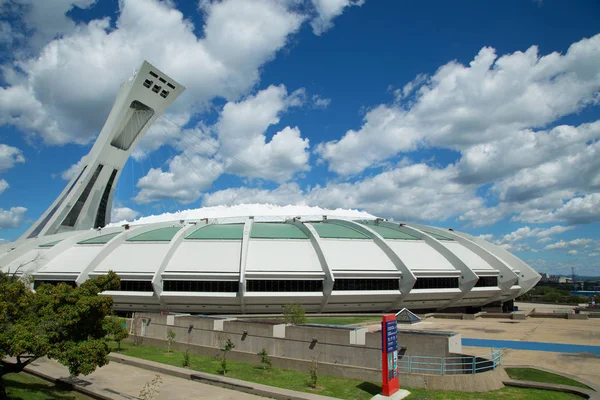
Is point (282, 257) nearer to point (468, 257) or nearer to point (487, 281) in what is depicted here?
point (468, 257)

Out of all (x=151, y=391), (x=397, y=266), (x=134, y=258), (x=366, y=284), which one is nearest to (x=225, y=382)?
(x=151, y=391)

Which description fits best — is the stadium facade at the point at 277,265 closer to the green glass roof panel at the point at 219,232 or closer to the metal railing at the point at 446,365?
the green glass roof panel at the point at 219,232

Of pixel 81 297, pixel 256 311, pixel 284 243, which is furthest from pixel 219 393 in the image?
pixel 284 243

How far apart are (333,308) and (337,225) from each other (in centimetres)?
1106

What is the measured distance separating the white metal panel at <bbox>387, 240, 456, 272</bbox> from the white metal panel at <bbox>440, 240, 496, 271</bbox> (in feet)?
5.33

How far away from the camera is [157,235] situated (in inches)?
1576

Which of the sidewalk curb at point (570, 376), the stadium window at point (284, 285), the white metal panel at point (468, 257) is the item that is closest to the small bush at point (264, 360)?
the sidewalk curb at point (570, 376)

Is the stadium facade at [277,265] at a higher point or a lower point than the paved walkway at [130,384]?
higher

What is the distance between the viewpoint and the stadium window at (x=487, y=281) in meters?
40.5

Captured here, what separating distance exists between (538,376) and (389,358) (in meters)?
7.03

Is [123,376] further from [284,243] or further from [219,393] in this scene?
[284,243]

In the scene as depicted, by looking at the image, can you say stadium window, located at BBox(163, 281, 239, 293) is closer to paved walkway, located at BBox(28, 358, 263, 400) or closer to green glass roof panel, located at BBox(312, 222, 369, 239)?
green glass roof panel, located at BBox(312, 222, 369, 239)

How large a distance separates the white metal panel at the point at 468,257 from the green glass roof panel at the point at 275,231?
1488cm

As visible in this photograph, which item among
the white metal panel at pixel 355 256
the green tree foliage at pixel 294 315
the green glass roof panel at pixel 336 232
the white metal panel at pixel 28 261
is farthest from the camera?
the green glass roof panel at pixel 336 232
